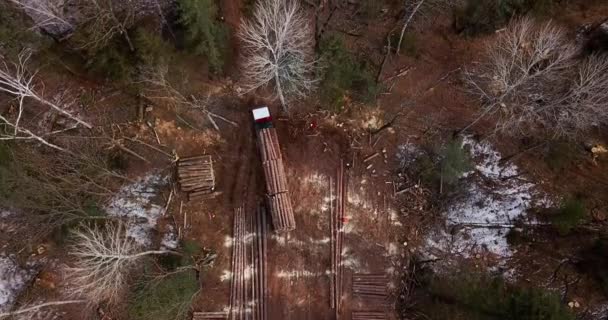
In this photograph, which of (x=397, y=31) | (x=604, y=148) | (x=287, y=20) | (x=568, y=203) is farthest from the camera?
(x=397, y=31)

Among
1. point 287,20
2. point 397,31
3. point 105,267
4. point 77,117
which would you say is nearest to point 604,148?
point 397,31

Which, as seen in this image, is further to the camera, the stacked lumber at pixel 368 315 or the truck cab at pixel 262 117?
the truck cab at pixel 262 117

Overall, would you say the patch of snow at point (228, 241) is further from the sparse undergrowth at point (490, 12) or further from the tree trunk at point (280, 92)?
the sparse undergrowth at point (490, 12)

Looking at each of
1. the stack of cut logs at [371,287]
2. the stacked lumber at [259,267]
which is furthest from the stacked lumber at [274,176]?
the stack of cut logs at [371,287]

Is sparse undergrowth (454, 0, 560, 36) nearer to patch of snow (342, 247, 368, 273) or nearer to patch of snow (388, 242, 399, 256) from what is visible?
patch of snow (388, 242, 399, 256)

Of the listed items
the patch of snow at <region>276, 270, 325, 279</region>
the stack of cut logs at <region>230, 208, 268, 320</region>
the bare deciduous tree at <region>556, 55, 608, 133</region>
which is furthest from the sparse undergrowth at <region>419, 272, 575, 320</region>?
the bare deciduous tree at <region>556, 55, 608, 133</region>

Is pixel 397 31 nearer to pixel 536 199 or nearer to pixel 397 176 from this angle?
pixel 397 176

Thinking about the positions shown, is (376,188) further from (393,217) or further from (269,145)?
(269,145)
